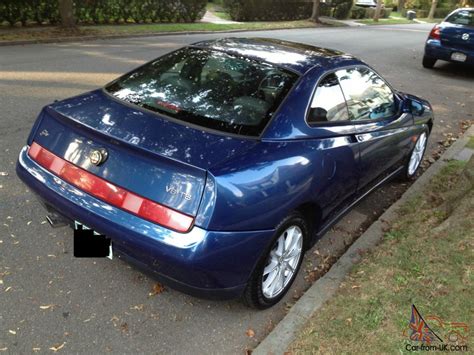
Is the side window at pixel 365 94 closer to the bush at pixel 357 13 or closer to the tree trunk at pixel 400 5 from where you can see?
the bush at pixel 357 13

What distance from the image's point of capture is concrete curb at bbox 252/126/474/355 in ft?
8.50

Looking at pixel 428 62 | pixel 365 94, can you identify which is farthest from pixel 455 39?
pixel 365 94

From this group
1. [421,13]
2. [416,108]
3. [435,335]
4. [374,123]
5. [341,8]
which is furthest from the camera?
[421,13]

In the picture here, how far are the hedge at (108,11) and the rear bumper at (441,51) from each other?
35.2 feet

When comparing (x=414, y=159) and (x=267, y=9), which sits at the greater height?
(x=414, y=159)

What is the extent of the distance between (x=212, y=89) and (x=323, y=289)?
1.56m

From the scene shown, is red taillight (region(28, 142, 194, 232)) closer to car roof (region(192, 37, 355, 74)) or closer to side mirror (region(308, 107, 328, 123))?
side mirror (region(308, 107, 328, 123))

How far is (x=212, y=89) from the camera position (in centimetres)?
304

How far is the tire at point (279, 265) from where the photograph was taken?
105 inches

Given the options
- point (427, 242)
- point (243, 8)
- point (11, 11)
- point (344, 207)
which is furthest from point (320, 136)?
point (243, 8)

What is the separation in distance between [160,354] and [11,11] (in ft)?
45.2

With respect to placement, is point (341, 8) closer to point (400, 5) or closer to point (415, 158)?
point (400, 5)

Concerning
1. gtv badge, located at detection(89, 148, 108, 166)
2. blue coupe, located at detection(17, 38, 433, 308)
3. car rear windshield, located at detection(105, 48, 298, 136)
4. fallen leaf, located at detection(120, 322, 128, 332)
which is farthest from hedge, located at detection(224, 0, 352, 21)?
fallen leaf, located at detection(120, 322, 128, 332)

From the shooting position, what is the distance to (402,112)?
168 inches
